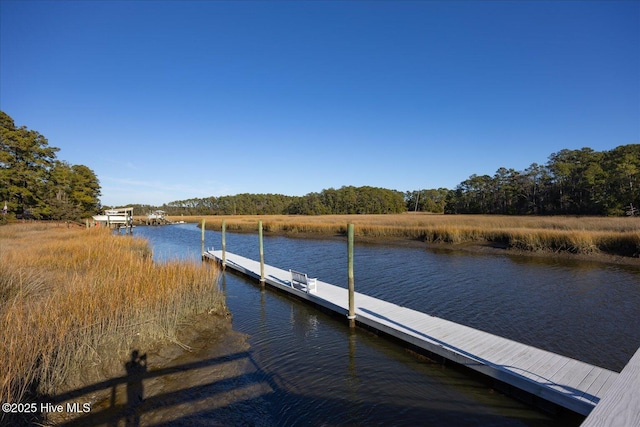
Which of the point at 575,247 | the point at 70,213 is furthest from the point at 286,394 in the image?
the point at 70,213

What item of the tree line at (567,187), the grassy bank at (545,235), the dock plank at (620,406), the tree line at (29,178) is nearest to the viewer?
the dock plank at (620,406)

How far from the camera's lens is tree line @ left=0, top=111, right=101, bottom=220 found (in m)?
28.8

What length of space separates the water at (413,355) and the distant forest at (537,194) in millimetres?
31734

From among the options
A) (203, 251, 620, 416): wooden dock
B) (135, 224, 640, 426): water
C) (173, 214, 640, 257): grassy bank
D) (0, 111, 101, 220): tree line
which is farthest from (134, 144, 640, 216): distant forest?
(0, 111, 101, 220): tree line

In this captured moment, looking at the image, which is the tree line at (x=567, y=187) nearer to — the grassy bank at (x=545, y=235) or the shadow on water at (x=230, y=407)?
the grassy bank at (x=545, y=235)

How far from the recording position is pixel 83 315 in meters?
5.74

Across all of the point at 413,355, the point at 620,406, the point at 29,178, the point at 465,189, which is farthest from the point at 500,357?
the point at 465,189

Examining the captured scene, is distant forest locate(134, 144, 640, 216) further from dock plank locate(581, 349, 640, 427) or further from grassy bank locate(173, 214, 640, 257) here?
dock plank locate(581, 349, 640, 427)

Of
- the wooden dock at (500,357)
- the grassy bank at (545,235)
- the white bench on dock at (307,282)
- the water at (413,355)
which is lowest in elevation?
the water at (413,355)

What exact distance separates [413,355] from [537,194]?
2402 inches

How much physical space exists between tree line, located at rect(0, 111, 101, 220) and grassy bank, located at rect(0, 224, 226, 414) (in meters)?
26.0

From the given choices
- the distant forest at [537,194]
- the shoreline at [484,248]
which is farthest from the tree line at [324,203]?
the shoreline at [484,248]

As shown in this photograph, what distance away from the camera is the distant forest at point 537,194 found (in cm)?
3869

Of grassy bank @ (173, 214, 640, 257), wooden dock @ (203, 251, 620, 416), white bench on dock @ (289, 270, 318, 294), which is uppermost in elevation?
grassy bank @ (173, 214, 640, 257)
